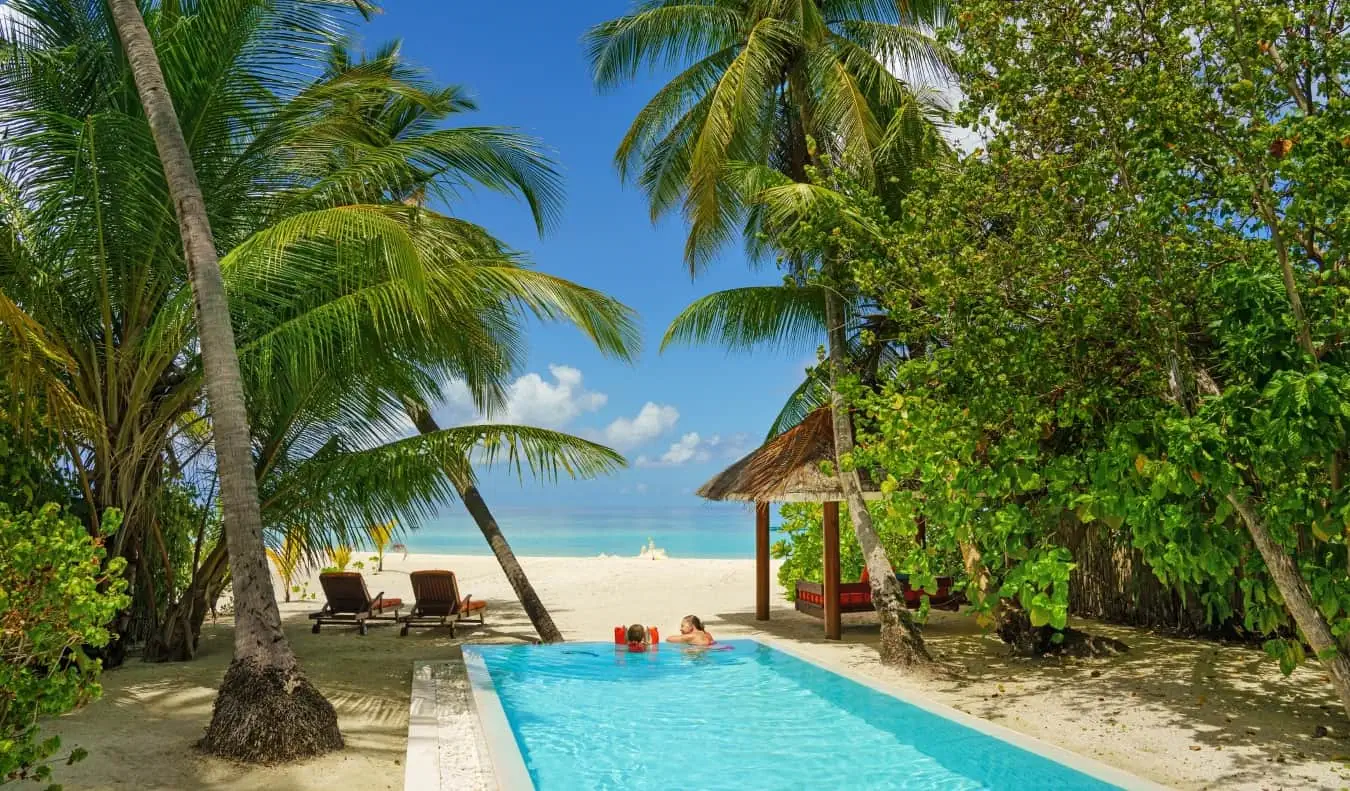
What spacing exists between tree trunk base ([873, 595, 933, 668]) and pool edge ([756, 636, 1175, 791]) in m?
0.48

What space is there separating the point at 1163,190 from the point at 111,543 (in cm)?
858

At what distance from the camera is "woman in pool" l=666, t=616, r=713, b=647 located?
1066cm

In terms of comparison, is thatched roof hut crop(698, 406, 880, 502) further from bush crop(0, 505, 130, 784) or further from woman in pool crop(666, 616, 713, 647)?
bush crop(0, 505, 130, 784)

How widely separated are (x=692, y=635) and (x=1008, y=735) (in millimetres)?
4961

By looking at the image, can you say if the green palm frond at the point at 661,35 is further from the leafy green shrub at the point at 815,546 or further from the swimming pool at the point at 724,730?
the swimming pool at the point at 724,730

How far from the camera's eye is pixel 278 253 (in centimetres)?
668

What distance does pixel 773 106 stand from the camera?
11.7 metres

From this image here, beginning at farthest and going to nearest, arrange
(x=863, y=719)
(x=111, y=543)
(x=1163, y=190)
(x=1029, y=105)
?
(x=111, y=543) < (x=863, y=719) < (x=1029, y=105) < (x=1163, y=190)

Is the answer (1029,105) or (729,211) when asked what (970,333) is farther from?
(729,211)

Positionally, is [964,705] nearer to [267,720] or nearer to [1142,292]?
[1142,292]

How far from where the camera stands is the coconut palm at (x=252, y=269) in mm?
7238

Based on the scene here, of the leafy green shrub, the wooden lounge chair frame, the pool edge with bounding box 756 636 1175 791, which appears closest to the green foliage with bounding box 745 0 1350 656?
the pool edge with bounding box 756 636 1175 791

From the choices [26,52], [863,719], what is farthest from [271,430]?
[863,719]

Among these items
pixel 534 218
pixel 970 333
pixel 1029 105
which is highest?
pixel 534 218
